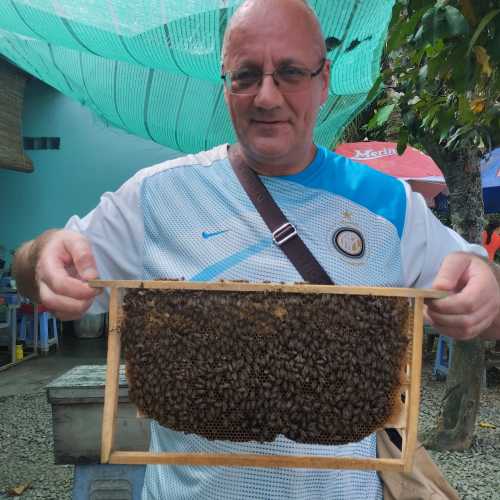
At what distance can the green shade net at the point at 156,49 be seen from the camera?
4.38 metres

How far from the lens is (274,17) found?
225 cm

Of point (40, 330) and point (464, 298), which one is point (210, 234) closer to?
point (464, 298)

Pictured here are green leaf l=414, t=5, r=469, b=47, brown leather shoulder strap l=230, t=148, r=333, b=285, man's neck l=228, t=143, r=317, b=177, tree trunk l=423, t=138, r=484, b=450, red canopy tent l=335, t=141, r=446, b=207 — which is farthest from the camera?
red canopy tent l=335, t=141, r=446, b=207

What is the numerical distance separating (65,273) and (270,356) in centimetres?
75

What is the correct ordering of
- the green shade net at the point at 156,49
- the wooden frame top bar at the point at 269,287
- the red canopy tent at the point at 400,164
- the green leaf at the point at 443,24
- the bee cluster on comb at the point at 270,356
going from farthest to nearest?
the red canopy tent at the point at 400,164 → the green shade net at the point at 156,49 → the green leaf at the point at 443,24 → the bee cluster on comb at the point at 270,356 → the wooden frame top bar at the point at 269,287

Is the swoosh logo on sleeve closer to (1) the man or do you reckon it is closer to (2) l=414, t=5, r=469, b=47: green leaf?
(1) the man

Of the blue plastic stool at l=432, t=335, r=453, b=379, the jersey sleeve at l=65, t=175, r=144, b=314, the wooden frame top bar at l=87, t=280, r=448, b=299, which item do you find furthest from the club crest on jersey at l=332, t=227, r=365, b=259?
the blue plastic stool at l=432, t=335, r=453, b=379

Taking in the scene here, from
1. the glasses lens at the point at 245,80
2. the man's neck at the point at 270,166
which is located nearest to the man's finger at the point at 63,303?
the man's neck at the point at 270,166

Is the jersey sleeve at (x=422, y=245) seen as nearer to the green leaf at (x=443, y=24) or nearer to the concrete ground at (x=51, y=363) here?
the green leaf at (x=443, y=24)

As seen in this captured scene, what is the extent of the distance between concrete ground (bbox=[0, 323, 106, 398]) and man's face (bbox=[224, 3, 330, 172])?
27.9 feet

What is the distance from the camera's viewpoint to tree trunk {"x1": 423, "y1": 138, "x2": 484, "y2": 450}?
702 centimetres

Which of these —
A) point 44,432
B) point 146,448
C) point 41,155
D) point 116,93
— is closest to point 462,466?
point 146,448

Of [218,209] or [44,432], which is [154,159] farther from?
[218,209]

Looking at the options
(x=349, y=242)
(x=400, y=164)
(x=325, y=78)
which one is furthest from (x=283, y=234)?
(x=400, y=164)
